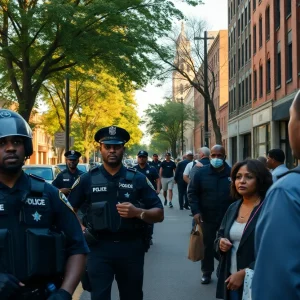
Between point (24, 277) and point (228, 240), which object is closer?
point (24, 277)

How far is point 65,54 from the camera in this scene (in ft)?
71.7

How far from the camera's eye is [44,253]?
293 cm

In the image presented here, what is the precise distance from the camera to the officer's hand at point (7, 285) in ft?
8.97

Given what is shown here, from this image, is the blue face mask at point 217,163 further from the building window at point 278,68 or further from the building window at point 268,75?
the building window at point 268,75

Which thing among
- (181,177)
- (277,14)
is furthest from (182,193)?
(277,14)

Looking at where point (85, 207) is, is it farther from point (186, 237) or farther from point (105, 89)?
point (105, 89)

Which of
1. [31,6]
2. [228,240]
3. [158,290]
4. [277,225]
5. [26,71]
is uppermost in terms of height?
[31,6]

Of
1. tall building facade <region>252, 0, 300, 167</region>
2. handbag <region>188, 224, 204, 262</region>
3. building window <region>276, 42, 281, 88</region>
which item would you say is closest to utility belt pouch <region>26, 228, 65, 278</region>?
handbag <region>188, 224, 204, 262</region>

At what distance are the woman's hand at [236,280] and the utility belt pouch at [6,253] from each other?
2.31 metres

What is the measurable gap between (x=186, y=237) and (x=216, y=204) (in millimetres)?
5242

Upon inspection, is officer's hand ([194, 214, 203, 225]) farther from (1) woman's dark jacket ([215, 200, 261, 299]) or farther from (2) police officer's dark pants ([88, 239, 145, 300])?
(2) police officer's dark pants ([88, 239, 145, 300])

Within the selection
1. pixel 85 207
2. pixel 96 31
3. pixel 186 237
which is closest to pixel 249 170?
pixel 85 207

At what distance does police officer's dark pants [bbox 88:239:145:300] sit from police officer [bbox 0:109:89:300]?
1.84m

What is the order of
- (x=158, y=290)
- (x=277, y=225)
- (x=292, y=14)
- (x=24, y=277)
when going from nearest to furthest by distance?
(x=277, y=225) < (x=24, y=277) < (x=158, y=290) < (x=292, y=14)
